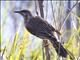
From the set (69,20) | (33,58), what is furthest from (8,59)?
(69,20)

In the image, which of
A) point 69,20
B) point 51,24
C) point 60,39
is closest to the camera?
point 60,39

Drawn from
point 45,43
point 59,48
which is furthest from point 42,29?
point 59,48

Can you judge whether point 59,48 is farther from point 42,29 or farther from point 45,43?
point 42,29

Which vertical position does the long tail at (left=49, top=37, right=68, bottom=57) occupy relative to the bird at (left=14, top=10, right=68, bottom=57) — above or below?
below

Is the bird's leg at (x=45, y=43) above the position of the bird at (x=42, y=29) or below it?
below

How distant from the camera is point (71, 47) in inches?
104

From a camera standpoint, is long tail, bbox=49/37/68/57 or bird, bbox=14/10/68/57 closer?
long tail, bbox=49/37/68/57

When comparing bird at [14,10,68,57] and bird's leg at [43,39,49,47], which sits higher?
bird at [14,10,68,57]

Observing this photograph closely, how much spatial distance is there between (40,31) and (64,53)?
1.65ft

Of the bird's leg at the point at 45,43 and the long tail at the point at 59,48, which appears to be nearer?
the long tail at the point at 59,48

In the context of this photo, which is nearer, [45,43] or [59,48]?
[59,48]

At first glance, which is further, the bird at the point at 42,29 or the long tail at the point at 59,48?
the bird at the point at 42,29

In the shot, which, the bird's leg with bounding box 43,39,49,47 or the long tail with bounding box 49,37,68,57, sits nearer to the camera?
the long tail with bounding box 49,37,68,57

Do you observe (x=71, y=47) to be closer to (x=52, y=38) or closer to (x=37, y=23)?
(x=52, y=38)
